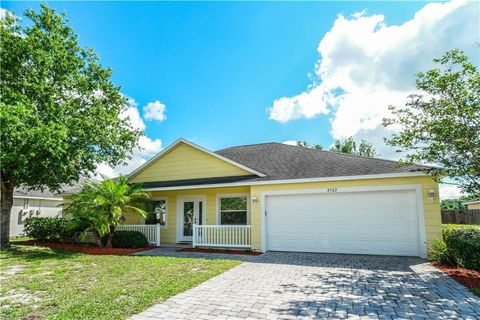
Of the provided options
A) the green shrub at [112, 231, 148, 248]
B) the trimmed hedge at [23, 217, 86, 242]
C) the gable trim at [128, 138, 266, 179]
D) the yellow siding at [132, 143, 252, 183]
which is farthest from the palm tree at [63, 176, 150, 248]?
the trimmed hedge at [23, 217, 86, 242]

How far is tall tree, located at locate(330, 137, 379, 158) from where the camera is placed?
36.2 m

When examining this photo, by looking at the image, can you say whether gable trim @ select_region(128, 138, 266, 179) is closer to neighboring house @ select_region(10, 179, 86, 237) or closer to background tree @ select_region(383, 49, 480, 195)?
neighboring house @ select_region(10, 179, 86, 237)

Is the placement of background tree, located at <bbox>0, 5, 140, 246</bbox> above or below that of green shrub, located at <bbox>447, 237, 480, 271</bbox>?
above

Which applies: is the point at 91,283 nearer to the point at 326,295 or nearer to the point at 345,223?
the point at 326,295

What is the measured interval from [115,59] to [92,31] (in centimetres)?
184

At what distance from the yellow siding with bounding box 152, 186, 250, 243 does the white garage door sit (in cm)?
246

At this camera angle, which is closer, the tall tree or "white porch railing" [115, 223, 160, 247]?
"white porch railing" [115, 223, 160, 247]

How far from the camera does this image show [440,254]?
8.63m

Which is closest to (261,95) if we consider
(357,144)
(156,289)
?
(156,289)

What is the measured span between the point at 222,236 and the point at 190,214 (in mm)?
2688

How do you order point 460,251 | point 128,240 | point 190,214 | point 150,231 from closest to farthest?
1. point 460,251
2. point 128,240
3. point 150,231
4. point 190,214

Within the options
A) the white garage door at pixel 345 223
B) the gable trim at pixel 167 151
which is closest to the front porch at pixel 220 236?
the white garage door at pixel 345 223

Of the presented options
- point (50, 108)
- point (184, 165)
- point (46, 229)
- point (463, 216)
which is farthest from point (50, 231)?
point (463, 216)

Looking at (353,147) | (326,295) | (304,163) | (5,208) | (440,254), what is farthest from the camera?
(353,147)
